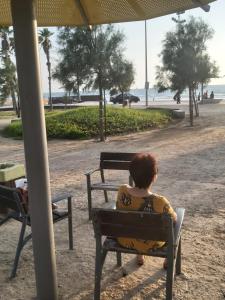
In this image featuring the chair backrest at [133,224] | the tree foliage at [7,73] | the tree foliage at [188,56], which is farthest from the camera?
the tree foliage at [7,73]

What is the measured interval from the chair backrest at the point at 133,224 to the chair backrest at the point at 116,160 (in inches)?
111

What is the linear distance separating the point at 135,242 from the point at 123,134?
1357cm

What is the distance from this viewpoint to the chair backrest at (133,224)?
3170 mm

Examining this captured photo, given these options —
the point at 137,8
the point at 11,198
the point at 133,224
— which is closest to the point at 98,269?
the point at 133,224

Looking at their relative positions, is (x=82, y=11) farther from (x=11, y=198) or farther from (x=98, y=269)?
(x=98, y=269)

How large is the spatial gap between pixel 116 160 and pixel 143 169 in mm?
2926

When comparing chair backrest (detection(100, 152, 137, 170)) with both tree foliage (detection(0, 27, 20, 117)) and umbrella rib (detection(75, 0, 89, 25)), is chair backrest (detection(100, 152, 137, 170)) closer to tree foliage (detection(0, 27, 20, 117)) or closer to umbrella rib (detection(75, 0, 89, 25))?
umbrella rib (detection(75, 0, 89, 25))

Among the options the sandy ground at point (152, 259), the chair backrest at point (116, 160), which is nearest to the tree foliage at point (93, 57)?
the sandy ground at point (152, 259)

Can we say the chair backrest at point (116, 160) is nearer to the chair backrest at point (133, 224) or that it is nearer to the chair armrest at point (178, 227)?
the chair armrest at point (178, 227)

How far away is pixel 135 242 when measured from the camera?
352cm

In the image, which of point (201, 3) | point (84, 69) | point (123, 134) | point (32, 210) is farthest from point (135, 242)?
point (84, 69)

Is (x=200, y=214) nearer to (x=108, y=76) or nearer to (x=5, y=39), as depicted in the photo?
(x=108, y=76)

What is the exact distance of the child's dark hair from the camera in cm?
335

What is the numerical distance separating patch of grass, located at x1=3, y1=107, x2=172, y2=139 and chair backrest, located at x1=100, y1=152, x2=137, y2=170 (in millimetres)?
9931
